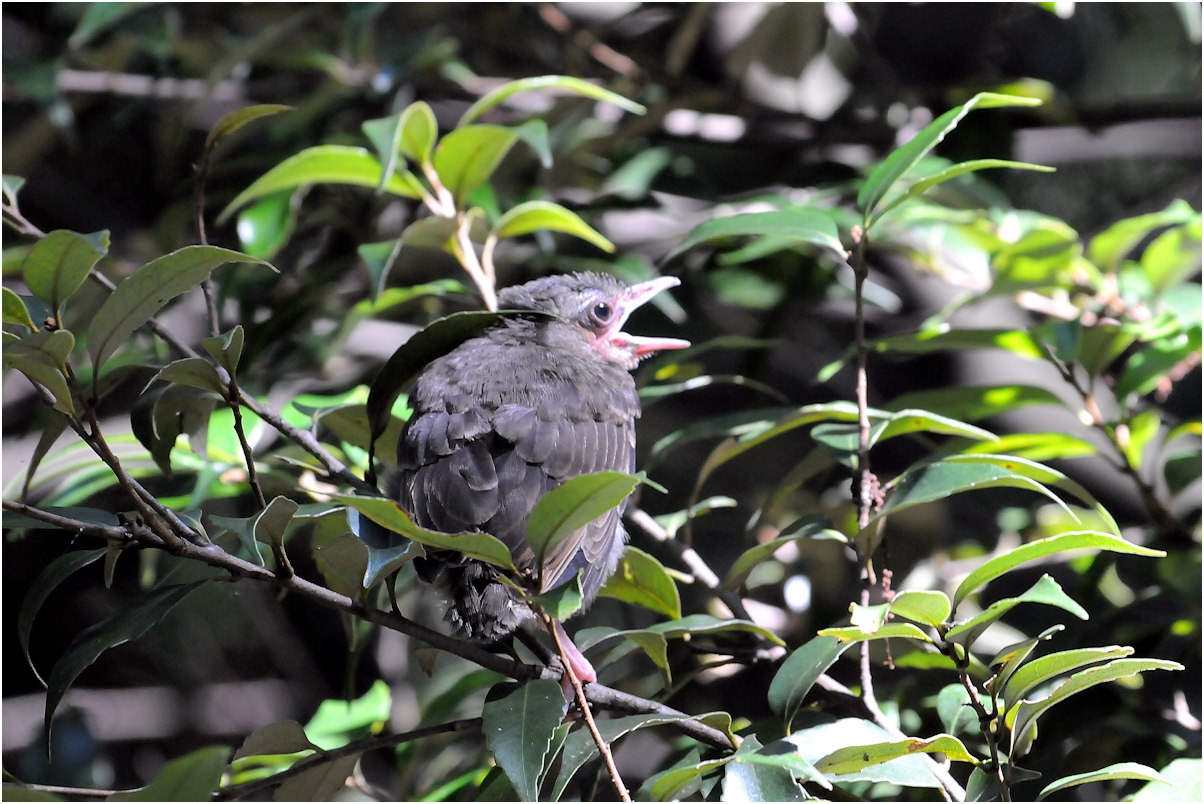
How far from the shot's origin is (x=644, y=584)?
1.54 metres

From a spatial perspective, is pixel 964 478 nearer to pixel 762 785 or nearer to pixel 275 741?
pixel 762 785

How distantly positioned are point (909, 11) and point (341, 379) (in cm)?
200

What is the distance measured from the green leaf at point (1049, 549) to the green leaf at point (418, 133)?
120 centimetres

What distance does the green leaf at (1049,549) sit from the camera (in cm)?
101

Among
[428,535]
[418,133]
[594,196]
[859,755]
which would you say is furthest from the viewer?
[594,196]

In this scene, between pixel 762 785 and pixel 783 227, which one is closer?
pixel 762 785

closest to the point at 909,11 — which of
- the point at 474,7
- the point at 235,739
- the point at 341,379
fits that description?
the point at 474,7

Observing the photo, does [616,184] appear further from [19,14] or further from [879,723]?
[19,14]

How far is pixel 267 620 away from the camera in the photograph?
3246 millimetres

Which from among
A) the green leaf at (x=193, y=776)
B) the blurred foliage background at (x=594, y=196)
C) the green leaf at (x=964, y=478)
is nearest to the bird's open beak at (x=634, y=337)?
the blurred foliage background at (x=594, y=196)

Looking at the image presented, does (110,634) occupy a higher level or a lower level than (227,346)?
lower

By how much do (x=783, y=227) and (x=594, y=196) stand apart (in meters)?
1.26

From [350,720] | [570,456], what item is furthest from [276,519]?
[350,720]

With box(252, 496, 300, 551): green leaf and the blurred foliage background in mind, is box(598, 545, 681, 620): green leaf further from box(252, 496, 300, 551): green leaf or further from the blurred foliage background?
box(252, 496, 300, 551): green leaf
